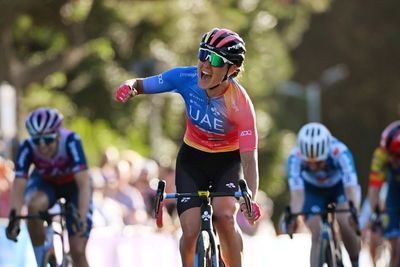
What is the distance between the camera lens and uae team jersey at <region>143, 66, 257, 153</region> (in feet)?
35.4

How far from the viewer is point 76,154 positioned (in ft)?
42.8

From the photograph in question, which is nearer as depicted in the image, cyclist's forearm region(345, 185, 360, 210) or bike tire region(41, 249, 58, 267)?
bike tire region(41, 249, 58, 267)

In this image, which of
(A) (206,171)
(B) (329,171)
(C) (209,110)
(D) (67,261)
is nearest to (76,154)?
(D) (67,261)

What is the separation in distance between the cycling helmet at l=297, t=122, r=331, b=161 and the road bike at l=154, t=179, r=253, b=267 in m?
2.94

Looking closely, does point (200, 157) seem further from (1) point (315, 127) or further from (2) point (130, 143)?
(2) point (130, 143)

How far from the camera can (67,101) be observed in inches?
1128

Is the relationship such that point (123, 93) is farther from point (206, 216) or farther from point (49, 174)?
point (49, 174)

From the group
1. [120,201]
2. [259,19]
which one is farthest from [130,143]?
[120,201]

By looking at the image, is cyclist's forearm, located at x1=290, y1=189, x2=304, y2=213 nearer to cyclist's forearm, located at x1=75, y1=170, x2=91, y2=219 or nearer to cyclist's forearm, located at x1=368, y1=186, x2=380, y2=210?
cyclist's forearm, located at x1=368, y1=186, x2=380, y2=210

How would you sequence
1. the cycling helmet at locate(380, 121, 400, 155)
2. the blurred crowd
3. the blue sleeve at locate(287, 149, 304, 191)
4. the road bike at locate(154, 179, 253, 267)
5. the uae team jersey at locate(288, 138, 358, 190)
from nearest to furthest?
1. the road bike at locate(154, 179, 253, 267)
2. the uae team jersey at locate(288, 138, 358, 190)
3. the blue sleeve at locate(287, 149, 304, 191)
4. the cycling helmet at locate(380, 121, 400, 155)
5. the blurred crowd

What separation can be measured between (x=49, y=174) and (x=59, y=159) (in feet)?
0.64

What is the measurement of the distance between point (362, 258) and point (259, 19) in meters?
11.9

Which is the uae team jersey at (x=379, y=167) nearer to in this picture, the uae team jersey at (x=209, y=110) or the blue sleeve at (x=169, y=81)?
the uae team jersey at (x=209, y=110)

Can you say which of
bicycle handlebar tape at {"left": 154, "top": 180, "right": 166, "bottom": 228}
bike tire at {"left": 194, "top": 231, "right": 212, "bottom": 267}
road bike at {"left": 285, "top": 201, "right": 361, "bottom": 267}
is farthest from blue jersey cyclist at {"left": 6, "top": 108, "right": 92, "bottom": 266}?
bike tire at {"left": 194, "top": 231, "right": 212, "bottom": 267}
